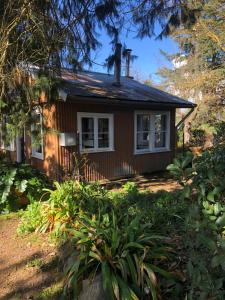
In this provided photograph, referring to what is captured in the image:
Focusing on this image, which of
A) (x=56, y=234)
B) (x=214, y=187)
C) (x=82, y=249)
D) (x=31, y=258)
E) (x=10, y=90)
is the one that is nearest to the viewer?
(x=214, y=187)

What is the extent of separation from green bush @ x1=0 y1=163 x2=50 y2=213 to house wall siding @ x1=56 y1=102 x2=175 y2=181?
265 centimetres

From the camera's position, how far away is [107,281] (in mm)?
3193

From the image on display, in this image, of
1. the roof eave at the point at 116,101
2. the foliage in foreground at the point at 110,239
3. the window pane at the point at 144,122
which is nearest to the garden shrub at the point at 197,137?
the roof eave at the point at 116,101

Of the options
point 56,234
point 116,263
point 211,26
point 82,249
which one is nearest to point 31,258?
point 56,234

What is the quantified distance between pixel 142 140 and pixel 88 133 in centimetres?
284

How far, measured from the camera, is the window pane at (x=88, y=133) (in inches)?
416

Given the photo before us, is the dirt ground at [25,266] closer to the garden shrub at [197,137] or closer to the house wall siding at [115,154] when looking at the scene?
the house wall siding at [115,154]

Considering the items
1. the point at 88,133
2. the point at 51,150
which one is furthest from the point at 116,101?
the point at 51,150

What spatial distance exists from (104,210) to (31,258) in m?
1.27

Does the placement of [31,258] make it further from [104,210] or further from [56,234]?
[104,210]

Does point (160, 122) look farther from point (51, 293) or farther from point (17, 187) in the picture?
point (51, 293)

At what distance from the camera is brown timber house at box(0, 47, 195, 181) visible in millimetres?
9617

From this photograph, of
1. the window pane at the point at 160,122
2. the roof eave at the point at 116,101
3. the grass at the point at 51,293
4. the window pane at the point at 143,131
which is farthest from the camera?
the window pane at the point at 160,122

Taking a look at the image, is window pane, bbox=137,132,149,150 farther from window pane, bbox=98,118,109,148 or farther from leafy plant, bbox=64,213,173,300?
leafy plant, bbox=64,213,173,300
